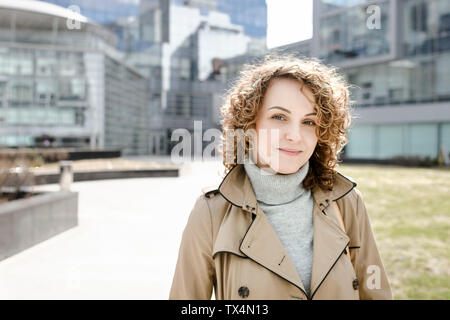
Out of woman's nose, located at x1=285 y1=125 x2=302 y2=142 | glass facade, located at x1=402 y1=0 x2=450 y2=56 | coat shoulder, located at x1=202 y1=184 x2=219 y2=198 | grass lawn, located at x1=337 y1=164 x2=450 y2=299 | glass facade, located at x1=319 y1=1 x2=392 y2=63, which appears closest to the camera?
woman's nose, located at x1=285 y1=125 x2=302 y2=142

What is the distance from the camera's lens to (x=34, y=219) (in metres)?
6.99

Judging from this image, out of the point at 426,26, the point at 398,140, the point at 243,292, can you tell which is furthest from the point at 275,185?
the point at 426,26

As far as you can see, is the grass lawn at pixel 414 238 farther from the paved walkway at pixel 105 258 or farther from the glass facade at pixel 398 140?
the glass facade at pixel 398 140

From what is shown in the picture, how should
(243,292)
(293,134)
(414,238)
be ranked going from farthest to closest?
(414,238) < (293,134) < (243,292)

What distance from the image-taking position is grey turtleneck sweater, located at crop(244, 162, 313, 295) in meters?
1.89

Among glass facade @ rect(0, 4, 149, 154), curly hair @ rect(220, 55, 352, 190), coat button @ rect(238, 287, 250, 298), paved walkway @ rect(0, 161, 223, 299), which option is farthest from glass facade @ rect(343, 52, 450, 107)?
coat button @ rect(238, 287, 250, 298)

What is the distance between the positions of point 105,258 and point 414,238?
5667 millimetres

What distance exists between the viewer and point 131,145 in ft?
150

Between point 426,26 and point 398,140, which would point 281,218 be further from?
→ point 426,26

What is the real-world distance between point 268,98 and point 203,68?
2047 inches

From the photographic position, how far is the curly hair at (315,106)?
1.91m

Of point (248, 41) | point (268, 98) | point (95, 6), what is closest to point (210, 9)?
point (248, 41)

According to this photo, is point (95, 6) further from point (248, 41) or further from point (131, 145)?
point (248, 41)

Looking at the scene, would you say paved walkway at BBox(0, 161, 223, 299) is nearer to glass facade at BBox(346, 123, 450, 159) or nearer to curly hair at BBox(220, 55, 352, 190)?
curly hair at BBox(220, 55, 352, 190)
